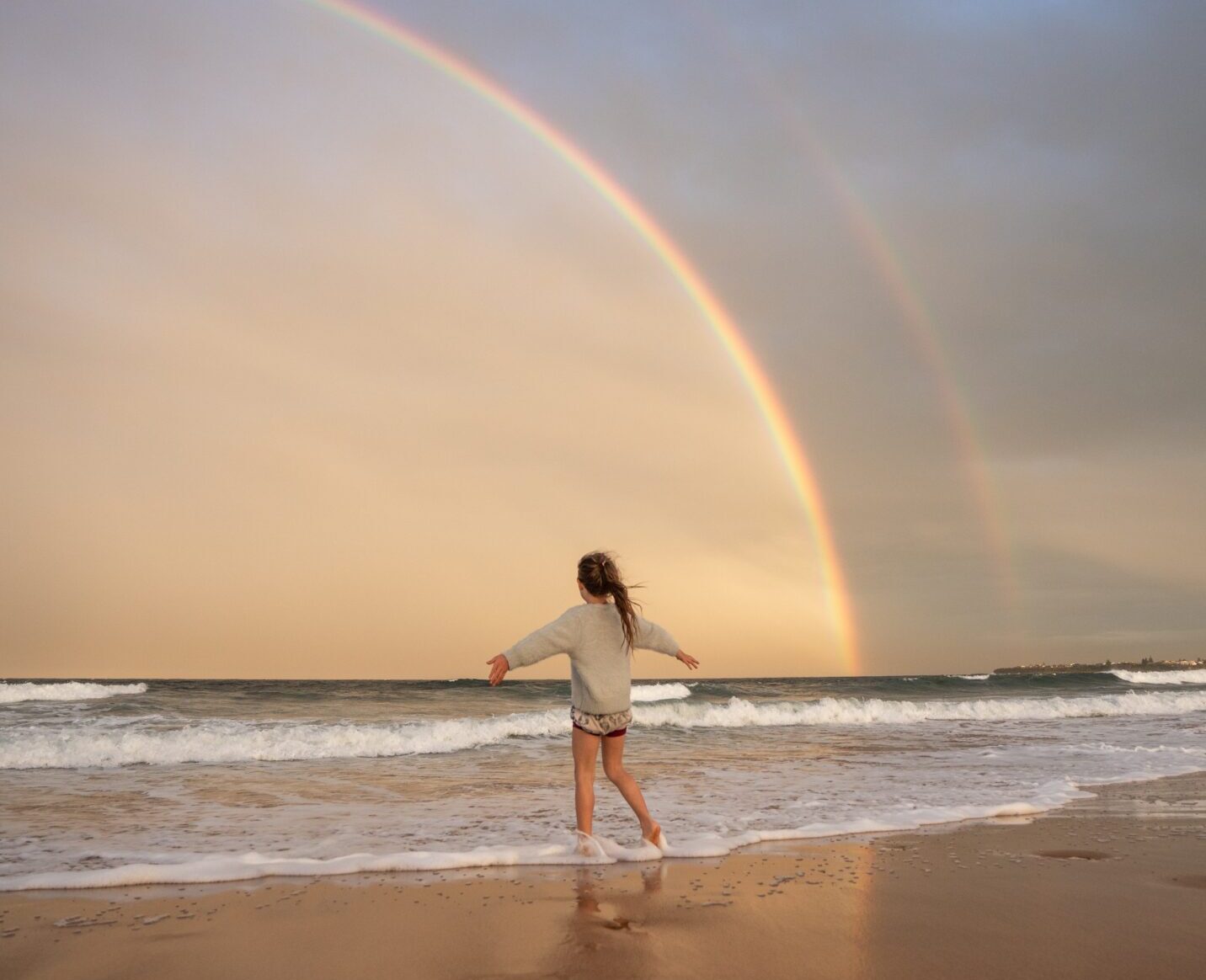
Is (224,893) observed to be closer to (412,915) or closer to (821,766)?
(412,915)

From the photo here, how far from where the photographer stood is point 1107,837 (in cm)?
757

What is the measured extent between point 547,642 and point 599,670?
47 centimetres

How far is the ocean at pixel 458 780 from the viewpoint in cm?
706

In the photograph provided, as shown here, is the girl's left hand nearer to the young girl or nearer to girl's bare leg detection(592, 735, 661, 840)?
the young girl

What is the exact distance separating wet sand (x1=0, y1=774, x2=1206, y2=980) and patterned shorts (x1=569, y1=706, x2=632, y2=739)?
3.10 feet

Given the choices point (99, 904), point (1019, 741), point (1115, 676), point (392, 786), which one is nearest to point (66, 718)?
point (392, 786)

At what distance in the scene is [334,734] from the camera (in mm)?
18500

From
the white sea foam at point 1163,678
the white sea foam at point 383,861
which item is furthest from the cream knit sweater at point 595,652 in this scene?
the white sea foam at point 1163,678

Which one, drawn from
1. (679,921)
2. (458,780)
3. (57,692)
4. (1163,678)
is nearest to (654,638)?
(679,921)

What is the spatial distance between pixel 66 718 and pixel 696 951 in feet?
73.5

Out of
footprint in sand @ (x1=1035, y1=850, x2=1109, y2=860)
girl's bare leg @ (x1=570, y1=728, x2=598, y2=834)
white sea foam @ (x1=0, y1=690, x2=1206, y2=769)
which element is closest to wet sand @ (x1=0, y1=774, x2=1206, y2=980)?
footprint in sand @ (x1=1035, y1=850, x2=1109, y2=860)

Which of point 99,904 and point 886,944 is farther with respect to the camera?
point 99,904

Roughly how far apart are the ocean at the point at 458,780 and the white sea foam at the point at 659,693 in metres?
9.85

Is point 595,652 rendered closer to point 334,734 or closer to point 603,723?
point 603,723
